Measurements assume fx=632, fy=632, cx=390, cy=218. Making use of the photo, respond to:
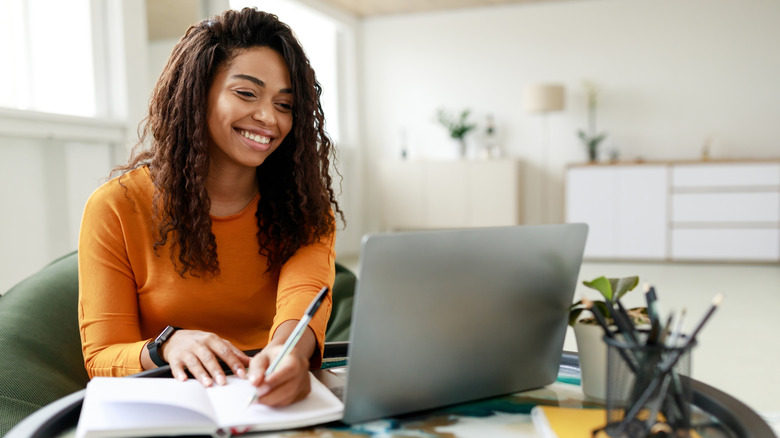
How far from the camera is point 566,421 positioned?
27.6 inches

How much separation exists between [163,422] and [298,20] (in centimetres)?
580

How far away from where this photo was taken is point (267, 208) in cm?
130

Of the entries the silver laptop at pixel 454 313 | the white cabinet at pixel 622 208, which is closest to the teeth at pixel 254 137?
the silver laptop at pixel 454 313

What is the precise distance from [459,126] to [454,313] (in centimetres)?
612

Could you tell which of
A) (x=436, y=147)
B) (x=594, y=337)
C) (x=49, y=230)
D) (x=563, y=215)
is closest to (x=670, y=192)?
(x=563, y=215)

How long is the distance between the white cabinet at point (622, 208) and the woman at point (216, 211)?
16.1 ft

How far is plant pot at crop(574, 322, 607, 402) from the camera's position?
2.53ft

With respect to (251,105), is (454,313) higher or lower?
lower

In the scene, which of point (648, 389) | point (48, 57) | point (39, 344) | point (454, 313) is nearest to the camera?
point (648, 389)

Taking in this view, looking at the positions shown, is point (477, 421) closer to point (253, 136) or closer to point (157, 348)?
point (157, 348)

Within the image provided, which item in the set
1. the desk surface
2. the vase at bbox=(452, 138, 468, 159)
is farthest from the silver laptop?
the vase at bbox=(452, 138, 468, 159)

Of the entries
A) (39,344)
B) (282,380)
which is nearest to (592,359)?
(282,380)

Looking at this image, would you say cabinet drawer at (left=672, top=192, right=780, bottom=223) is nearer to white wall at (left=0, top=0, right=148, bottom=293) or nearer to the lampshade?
the lampshade

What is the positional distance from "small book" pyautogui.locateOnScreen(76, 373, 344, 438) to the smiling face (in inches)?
21.4
